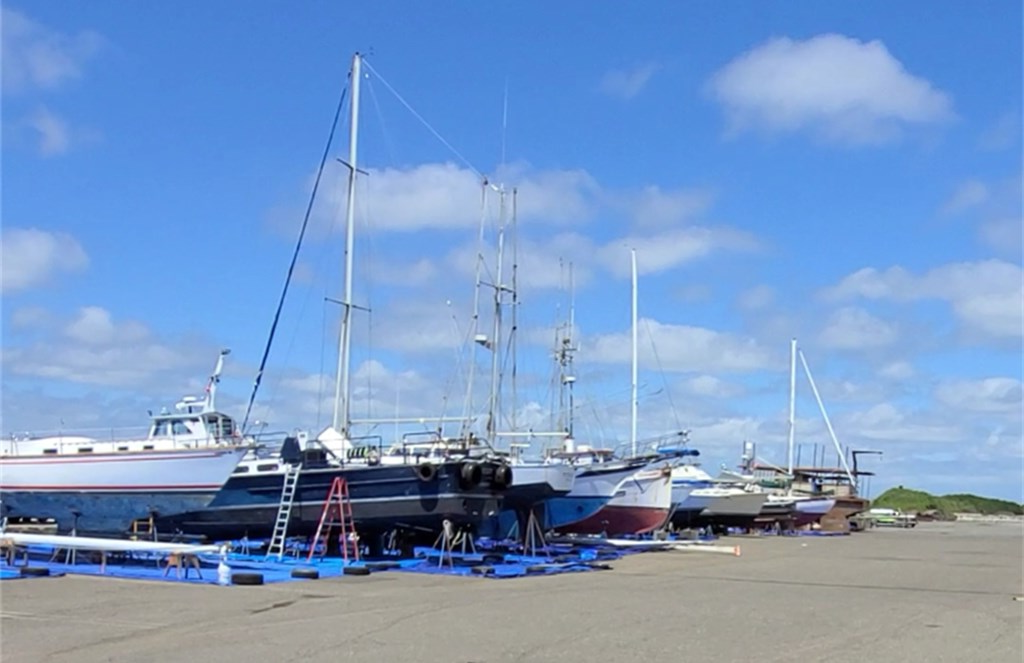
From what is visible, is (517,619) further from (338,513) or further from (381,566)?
(338,513)

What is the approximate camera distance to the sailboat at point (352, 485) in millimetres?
25328

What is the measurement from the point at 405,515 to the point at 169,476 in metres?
7.28

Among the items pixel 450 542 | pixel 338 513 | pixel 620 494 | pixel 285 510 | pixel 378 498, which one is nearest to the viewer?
pixel 450 542

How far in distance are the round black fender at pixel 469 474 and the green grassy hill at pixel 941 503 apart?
86.9m

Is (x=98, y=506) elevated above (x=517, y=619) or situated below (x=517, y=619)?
above

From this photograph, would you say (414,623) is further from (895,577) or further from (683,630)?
(895,577)

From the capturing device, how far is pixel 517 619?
14523mm

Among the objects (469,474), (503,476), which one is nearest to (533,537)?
(503,476)

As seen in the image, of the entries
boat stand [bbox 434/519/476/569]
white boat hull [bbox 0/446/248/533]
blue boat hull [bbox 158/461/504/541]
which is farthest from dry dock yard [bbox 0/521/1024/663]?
white boat hull [bbox 0/446/248/533]

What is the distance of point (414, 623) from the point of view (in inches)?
547

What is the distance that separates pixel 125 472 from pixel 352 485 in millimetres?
7431

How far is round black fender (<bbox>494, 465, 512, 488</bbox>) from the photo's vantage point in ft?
84.7

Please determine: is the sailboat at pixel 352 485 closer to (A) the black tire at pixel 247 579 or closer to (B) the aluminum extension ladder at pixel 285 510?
(B) the aluminum extension ladder at pixel 285 510

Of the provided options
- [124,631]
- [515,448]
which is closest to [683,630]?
[124,631]
